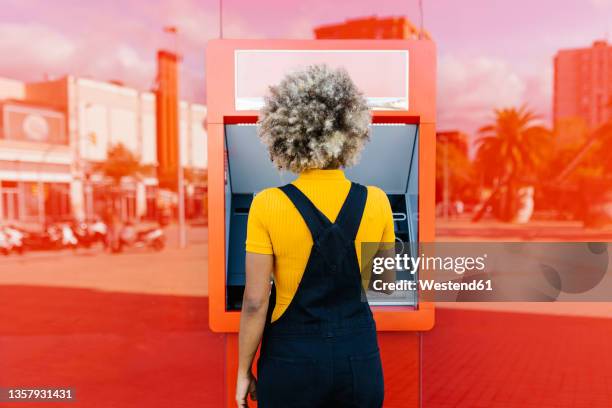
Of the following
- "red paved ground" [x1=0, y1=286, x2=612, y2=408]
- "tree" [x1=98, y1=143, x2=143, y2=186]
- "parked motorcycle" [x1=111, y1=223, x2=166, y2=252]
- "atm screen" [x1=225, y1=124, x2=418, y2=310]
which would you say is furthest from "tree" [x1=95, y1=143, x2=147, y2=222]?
"atm screen" [x1=225, y1=124, x2=418, y2=310]

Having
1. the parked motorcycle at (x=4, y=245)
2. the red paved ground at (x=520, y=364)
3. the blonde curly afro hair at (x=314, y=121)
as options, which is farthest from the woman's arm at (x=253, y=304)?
the parked motorcycle at (x=4, y=245)

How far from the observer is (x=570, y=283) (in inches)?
354

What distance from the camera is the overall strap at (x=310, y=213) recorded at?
1270 mm

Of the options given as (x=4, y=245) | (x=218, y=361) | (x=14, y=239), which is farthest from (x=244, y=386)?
(x=14, y=239)

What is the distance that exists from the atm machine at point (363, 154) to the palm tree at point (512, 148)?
69.7 ft

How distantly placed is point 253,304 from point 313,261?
0.20 metres

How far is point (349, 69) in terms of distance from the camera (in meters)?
2.12

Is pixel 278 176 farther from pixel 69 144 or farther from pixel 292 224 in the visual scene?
pixel 69 144

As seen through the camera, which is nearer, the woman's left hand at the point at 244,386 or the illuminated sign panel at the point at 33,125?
the woman's left hand at the point at 244,386

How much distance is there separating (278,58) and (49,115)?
22590mm

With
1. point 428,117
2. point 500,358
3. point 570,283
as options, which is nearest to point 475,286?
point 428,117

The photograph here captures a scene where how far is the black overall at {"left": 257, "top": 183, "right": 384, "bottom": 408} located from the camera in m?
1.27

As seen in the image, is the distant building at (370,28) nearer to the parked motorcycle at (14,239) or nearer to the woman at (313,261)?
the woman at (313,261)

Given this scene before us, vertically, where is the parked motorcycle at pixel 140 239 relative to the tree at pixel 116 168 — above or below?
below
